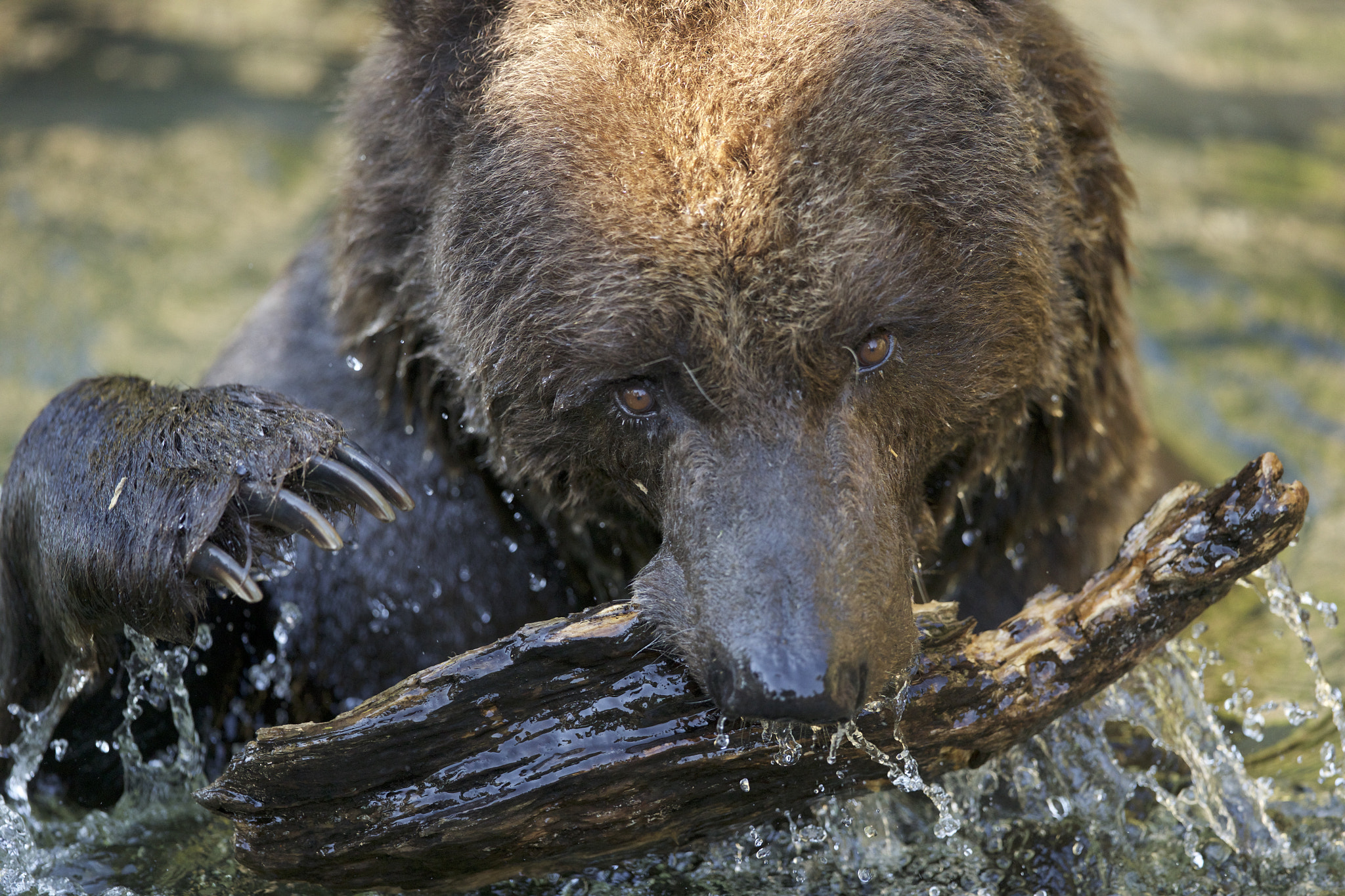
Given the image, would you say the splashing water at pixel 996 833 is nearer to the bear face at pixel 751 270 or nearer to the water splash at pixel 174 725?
the water splash at pixel 174 725

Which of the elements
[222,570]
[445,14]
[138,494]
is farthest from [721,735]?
[445,14]

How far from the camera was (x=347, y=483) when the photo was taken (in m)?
2.95

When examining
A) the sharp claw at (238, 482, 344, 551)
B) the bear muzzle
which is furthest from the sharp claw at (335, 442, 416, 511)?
the bear muzzle

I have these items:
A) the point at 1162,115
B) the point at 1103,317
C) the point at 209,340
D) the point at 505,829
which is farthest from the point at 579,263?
the point at 1162,115

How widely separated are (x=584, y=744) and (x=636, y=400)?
660 mm

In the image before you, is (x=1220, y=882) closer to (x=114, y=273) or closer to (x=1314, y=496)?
(x=1314, y=496)

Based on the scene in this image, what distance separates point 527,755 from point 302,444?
844 mm

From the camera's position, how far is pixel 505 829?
8.71 ft

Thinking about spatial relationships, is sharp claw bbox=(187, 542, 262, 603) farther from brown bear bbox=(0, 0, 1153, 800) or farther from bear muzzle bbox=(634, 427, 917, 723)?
bear muzzle bbox=(634, 427, 917, 723)

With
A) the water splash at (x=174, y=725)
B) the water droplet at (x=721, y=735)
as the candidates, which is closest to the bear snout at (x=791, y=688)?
the water droplet at (x=721, y=735)

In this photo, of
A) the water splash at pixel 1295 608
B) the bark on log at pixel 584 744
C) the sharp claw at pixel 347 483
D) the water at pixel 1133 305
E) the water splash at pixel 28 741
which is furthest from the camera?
the water splash at pixel 28 741

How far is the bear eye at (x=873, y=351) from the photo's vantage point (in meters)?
2.61

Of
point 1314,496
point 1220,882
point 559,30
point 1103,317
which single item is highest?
point 559,30

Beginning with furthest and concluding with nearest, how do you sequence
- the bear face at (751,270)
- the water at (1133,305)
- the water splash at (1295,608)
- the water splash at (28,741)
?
the water splash at (28,741) → the water at (1133,305) → the water splash at (1295,608) → the bear face at (751,270)
